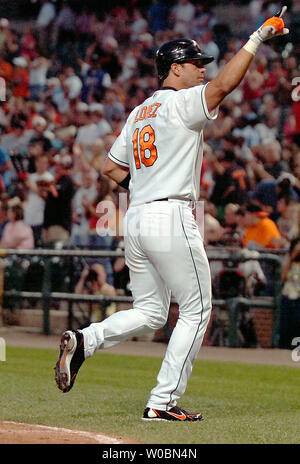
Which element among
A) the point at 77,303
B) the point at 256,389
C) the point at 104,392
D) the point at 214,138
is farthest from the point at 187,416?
the point at 214,138

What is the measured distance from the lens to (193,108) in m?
5.70

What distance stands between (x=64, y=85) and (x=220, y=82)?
47.1ft

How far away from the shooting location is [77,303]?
504 inches

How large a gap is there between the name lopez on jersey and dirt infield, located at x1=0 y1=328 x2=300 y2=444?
2006 millimetres

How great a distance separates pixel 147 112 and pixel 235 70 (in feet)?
2.49

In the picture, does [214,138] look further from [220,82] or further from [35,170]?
[220,82]

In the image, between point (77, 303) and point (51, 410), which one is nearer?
point (51, 410)

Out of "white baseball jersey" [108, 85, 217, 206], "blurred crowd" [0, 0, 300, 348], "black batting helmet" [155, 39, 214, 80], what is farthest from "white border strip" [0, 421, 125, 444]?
"blurred crowd" [0, 0, 300, 348]

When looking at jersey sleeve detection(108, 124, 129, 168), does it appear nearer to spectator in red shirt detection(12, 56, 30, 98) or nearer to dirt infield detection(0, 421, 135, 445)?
dirt infield detection(0, 421, 135, 445)

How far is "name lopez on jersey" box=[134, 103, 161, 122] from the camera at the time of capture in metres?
5.96

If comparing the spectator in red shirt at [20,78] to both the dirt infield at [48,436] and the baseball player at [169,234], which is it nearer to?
the baseball player at [169,234]

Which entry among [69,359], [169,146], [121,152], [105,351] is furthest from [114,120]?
[69,359]

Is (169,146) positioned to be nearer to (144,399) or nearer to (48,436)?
(48,436)

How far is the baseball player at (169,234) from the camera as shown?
19.0ft
